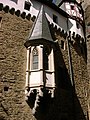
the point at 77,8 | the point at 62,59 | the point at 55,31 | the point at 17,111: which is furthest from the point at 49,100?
the point at 77,8

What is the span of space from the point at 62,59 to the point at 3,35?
481cm

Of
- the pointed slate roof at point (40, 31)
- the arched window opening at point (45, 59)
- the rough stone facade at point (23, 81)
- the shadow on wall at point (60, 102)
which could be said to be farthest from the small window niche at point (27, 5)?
the arched window opening at point (45, 59)

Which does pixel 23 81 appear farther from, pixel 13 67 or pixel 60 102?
pixel 60 102

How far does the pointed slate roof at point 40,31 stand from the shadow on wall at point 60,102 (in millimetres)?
2218

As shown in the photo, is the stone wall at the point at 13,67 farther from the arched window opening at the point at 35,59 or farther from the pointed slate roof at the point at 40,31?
the pointed slate roof at the point at 40,31

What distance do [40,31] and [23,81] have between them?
3519 millimetres

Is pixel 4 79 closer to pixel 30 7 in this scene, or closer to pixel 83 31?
pixel 30 7

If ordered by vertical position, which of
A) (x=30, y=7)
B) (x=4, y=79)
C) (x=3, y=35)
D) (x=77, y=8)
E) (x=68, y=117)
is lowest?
(x=68, y=117)

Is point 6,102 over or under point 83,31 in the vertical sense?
under

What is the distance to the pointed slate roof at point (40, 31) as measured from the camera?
13.8m

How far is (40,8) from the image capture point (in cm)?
1677

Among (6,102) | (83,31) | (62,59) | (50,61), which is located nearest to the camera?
(6,102)

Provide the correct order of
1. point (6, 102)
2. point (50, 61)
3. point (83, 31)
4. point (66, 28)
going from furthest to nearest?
point (83, 31) < point (66, 28) < point (50, 61) < point (6, 102)

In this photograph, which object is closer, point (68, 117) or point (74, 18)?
point (68, 117)
